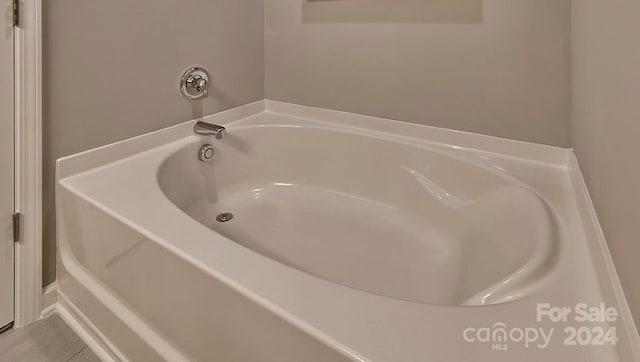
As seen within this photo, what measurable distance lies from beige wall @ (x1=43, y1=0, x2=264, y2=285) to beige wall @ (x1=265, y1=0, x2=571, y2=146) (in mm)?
366

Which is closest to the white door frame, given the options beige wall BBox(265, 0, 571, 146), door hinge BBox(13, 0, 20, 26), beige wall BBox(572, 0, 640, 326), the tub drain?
door hinge BBox(13, 0, 20, 26)

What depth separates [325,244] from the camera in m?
1.50

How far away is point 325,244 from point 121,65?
3.31 ft

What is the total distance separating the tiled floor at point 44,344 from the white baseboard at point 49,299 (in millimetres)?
28

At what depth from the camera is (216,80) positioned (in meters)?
1.73

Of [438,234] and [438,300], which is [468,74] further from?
[438,300]

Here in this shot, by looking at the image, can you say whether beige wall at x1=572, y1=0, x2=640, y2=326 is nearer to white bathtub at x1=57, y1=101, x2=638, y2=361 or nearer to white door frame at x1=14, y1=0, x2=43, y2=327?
white bathtub at x1=57, y1=101, x2=638, y2=361

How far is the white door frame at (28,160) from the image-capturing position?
1089mm

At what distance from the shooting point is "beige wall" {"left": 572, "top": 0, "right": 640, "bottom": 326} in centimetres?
60

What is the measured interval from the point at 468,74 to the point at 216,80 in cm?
110

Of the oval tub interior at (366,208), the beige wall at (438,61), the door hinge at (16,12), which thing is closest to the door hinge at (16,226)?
the oval tub interior at (366,208)

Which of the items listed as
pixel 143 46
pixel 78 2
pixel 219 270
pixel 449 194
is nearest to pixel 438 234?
pixel 449 194

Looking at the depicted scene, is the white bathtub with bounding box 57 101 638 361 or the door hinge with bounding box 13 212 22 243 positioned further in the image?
the door hinge with bounding box 13 212 22 243

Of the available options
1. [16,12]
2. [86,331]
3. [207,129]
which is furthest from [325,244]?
[16,12]
